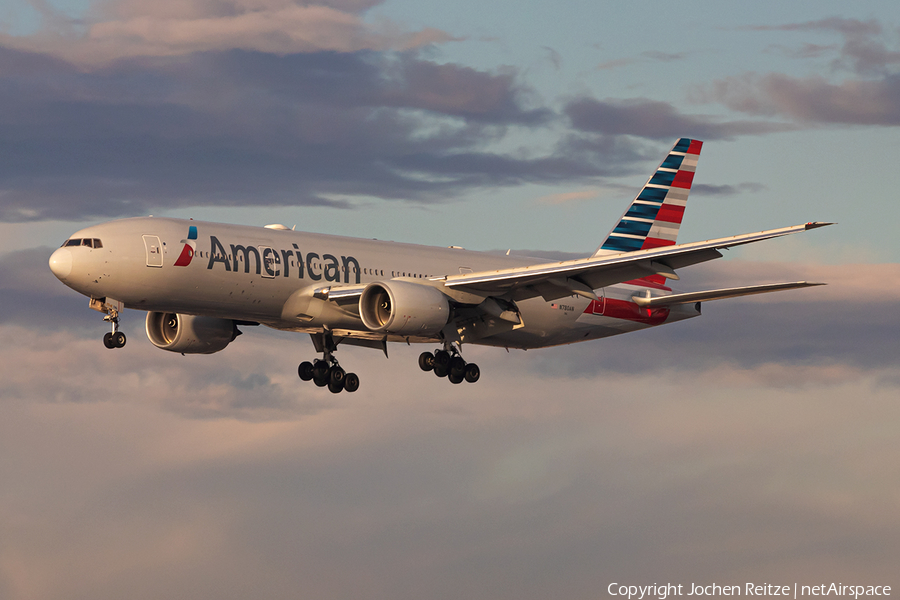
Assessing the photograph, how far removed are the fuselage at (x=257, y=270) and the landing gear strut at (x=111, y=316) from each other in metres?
0.35

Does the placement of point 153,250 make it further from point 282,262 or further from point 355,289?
point 355,289

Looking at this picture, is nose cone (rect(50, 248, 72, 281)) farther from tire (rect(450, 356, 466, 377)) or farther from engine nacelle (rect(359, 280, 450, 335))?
tire (rect(450, 356, 466, 377))

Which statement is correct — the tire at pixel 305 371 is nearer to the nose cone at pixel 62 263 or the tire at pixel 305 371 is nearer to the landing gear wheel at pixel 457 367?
the landing gear wheel at pixel 457 367

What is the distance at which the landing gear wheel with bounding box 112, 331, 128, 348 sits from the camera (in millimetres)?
42906

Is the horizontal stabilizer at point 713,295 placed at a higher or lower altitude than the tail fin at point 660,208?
lower

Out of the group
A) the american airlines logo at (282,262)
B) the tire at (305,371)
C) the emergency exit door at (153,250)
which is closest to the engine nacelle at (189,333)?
the tire at (305,371)

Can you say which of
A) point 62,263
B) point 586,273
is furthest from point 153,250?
point 586,273

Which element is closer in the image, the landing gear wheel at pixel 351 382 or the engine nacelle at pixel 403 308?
the engine nacelle at pixel 403 308

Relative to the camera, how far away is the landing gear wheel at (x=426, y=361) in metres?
49.4

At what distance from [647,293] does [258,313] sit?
58.9 ft

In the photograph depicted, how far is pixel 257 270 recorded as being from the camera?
4419cm

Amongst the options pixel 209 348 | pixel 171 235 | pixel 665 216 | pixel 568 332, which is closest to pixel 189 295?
pixel 171 235

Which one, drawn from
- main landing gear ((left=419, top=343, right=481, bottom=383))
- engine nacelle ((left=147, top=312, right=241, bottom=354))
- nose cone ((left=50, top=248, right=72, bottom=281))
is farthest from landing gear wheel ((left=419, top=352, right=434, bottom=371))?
nose cone ((left=50, top=248, right=72, bottom=281))

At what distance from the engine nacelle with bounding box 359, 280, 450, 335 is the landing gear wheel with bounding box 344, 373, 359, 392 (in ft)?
23.2
